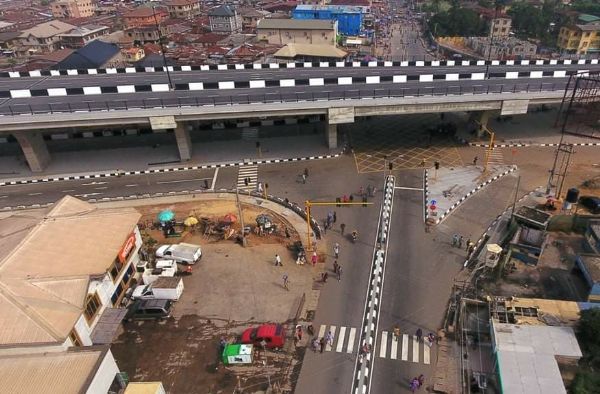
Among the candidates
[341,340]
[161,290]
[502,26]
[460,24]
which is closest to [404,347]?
[341,340]

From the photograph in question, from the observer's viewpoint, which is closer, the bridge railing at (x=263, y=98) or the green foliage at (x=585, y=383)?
the green foliage at (x=585, y=383)

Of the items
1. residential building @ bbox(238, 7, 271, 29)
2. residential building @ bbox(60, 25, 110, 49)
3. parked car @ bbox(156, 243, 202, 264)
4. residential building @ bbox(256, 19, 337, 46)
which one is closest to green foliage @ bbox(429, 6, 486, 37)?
residential building @ bbox(256, 19, 337, 46)

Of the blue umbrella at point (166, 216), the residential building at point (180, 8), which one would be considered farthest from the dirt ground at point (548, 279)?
the residential building at point (180, 8)

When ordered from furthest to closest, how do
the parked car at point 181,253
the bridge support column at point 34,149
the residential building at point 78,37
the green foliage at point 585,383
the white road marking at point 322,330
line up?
the residential building at point 78,37 < the bridge support column at point 34,149 < the parked car at point 181,253 < the white road marking at point 322,330 < the green foliage at point 585,383

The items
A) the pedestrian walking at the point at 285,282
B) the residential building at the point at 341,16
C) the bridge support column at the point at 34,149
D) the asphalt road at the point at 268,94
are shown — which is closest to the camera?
the pedestrian walking at the point at 285,282

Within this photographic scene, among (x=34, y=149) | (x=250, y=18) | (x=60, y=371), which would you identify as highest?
(x=250, y=18)

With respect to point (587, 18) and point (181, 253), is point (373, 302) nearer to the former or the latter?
point (181, 253)

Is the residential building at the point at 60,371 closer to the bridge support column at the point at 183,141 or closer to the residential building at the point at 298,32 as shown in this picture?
the bridge support column at the point at 183,141
